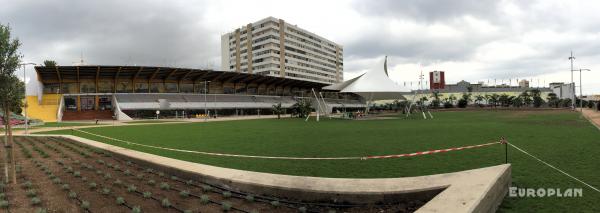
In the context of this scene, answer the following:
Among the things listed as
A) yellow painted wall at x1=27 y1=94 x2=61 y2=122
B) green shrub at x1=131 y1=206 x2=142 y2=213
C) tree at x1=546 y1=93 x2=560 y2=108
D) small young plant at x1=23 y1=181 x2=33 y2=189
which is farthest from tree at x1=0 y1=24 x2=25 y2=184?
tree at x1=546 y1=93 x2=560 y2=108

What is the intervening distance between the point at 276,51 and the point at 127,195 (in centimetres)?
11155

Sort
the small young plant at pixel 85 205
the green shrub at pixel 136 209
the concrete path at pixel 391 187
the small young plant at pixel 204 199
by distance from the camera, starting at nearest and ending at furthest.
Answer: the concrete path at pixel 391 187, the green shrub at pixel 136 209, the small young plant at pixel 85 205, the small young plant at pixel 204 199

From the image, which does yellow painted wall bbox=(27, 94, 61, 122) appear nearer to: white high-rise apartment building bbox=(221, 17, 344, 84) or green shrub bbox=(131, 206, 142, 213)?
white high-rise apartment building bbox=(221, 17, 344, 84)

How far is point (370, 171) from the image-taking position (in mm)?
8648

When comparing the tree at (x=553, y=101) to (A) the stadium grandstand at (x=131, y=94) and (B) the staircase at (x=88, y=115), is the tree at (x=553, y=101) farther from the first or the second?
(B) the staircase at (x=88, y=115)

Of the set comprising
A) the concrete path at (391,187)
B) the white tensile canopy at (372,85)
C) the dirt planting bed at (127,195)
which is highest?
the white tensile canopy at (372,85)

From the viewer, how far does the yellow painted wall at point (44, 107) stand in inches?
2176

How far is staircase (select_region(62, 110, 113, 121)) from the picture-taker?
55.6 meters

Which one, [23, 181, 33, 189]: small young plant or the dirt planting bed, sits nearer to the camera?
the dirt planting bed

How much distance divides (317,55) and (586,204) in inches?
5360

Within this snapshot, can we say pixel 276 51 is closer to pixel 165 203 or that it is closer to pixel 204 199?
pixel 204 199

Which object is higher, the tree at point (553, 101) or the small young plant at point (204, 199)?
the tree at point (553, 101)

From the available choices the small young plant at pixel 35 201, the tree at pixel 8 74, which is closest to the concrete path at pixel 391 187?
the small young plant at pixel 35 201

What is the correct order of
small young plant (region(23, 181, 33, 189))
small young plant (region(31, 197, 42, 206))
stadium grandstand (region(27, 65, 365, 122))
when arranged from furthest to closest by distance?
1. stadium grandstand (region(27, 65, 365, 122))
2. small young plant (region(23, 181, 33, 189))
3. small young plant (region(31, 197, 42, 206))
